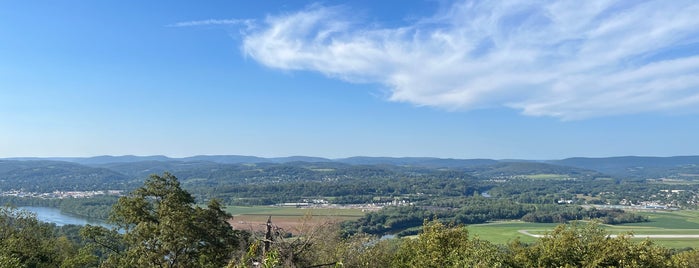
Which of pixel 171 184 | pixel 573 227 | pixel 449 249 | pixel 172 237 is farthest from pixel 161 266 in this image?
pixel 573 227

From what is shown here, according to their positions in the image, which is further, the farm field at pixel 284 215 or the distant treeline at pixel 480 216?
the distant treeline at pixel 480 216

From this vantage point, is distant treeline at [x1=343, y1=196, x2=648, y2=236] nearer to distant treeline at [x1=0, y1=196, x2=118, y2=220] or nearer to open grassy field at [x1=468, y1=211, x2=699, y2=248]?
open grassy field at [x1=468, y1=211, x2=699, y2=248]

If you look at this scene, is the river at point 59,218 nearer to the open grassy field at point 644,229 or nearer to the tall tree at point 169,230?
the open grassy field at point 644,229

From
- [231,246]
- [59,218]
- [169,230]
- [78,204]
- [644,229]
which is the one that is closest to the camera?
[169,230]

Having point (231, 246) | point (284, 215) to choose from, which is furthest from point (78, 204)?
point (231, 246)

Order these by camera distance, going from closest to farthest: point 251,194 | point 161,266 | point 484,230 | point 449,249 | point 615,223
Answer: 1. point 161,266
2. point 449,249
3. point 484,230
4. point 615,223
5. point 251,194

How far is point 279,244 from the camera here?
12.2m

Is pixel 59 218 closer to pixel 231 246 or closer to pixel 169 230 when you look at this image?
pixel 231 246

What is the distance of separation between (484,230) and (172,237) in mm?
77754

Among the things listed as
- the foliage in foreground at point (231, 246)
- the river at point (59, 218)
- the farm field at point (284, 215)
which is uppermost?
the foliage in foreground at point (231, 246)

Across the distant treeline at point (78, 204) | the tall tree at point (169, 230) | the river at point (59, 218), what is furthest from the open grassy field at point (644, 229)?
the distant treeline at point (78, 204)

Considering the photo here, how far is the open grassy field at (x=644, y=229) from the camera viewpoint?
244 feet

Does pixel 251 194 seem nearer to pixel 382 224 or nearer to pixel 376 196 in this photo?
pixel 376 196

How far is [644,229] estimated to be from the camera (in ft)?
290
